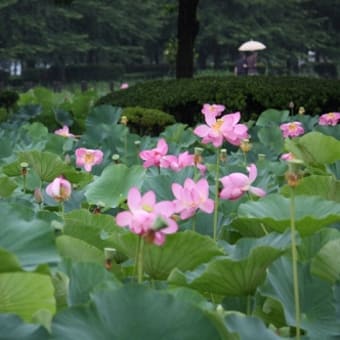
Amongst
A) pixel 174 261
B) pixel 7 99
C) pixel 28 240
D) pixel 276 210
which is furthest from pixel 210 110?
pixel 7 99

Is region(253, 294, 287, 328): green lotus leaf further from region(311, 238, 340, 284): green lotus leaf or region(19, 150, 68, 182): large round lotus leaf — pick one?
region(19, 150, 68, 182): large round lotus leaf

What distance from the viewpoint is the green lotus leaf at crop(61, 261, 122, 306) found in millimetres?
994

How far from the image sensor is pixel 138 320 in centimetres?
79

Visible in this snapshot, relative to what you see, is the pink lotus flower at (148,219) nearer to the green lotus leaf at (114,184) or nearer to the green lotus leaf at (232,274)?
the green lotus leaf at (232,274)

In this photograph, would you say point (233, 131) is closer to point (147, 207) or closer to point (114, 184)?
point (114, 184)

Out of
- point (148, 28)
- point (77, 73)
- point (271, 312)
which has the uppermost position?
point (148, 28)

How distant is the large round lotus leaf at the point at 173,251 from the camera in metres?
1.14

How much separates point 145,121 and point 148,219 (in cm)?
576

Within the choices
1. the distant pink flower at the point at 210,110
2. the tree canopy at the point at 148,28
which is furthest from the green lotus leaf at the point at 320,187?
the tree canopy at the point at 148,28

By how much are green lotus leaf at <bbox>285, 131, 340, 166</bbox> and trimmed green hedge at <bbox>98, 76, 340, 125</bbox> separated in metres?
5.61

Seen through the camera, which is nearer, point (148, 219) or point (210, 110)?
point (148, 219)

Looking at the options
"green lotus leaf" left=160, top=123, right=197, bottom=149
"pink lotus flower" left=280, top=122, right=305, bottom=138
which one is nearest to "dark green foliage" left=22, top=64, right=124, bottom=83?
"green lotus leaf" left=160, top=123, right=197, bottom=149

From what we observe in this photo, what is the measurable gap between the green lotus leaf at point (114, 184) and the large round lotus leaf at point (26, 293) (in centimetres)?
98

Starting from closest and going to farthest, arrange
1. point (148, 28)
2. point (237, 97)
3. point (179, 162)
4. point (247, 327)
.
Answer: point (247, 327)
point (179, 162)
point (237, 97)
point (148, 28)
